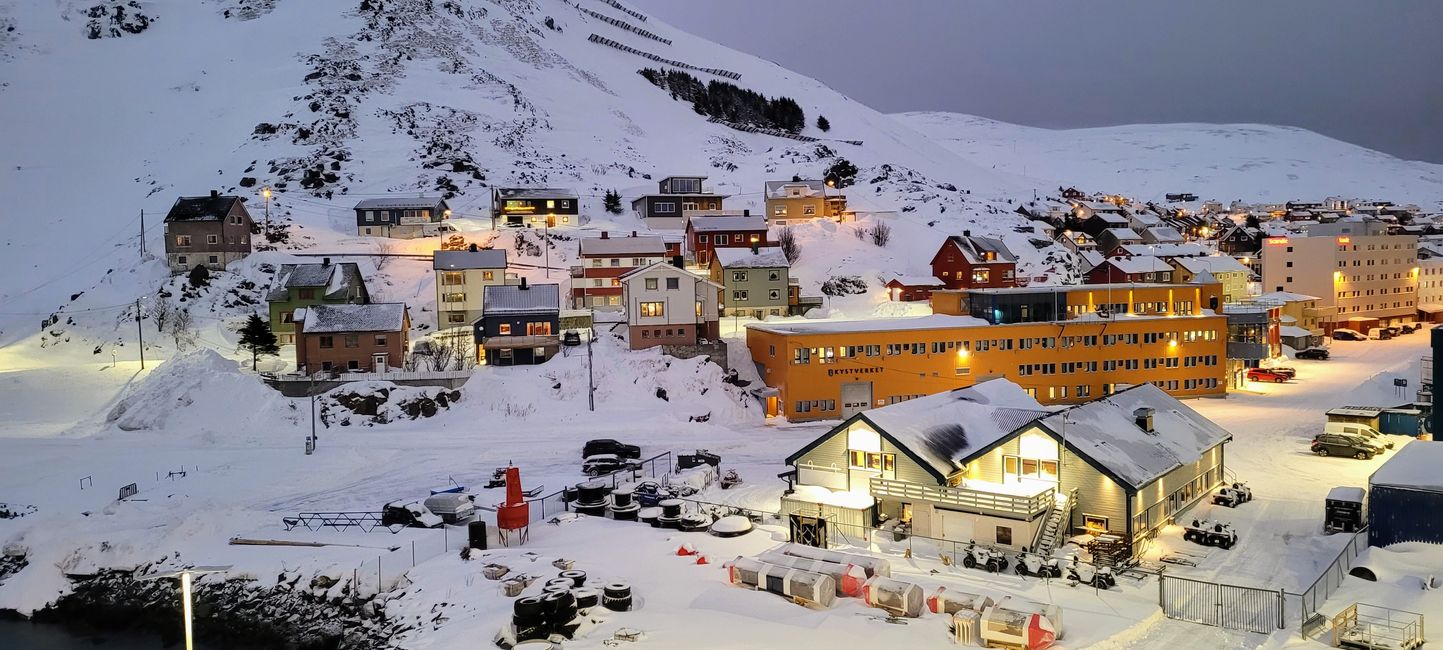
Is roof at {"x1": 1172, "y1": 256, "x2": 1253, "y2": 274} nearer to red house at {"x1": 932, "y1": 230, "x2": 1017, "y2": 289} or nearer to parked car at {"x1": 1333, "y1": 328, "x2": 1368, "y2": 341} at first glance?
parked car at {"x1": 1333, "y1": 328, "x2": 1368, "y2": 341}

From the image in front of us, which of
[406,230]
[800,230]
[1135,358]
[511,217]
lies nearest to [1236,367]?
[1135,358]

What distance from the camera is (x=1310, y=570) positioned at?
72.6 feet

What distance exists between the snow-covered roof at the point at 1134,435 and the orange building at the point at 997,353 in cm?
1541

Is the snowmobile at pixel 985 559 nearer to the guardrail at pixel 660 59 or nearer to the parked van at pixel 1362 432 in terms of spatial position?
the parked van at pixel 1362 432

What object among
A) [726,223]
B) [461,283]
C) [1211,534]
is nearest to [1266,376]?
[1211,534]

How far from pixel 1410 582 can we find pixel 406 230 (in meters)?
66.6

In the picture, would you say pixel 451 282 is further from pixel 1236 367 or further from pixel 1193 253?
pixel 1193 253

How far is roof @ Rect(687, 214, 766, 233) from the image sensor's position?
7025 centimetres

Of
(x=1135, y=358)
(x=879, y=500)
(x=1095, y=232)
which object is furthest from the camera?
(x=1095, y=232)

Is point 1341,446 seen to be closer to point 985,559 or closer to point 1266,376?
point 1266,376

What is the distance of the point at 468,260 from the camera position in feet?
187

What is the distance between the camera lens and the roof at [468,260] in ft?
184

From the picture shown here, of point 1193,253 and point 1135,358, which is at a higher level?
point 1193,253

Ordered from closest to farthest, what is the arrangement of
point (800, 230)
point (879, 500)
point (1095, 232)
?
point (879, 500) < point (800, 230) < point (1095, 232)
